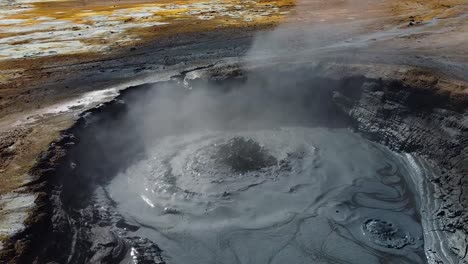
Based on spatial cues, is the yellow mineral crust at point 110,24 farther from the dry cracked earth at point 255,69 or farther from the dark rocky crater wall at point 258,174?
the dark rocky crater wall at point 258,174

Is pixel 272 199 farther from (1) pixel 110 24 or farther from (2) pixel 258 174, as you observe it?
(1) pixel 110 24

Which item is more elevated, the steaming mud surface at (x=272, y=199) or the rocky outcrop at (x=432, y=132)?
the rocky outcrop at (x=432, y=132)

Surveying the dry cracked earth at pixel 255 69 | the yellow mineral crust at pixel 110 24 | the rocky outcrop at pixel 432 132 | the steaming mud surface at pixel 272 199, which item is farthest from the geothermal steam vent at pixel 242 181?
the yellow mineral crust at pixel 110 24

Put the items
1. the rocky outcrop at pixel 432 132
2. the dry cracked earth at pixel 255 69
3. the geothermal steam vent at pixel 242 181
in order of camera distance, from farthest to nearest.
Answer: the dry cracked earth at pixel 255 69 → the rocky outcrop at pixel 432 132 → the geothermal steam vent at pixel 242 181

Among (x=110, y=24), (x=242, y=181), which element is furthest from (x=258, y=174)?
(x=110, y=24)

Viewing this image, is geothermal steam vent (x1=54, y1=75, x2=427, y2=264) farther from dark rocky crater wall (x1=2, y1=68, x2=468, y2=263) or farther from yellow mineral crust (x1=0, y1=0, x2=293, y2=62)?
yellow mineral crust (x1=0, y1=0, x2=293, y2=62)

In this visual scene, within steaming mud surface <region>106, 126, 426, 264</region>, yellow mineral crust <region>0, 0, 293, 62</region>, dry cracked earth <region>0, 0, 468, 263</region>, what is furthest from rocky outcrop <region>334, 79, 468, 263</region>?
yellow mineral crust <region>0, 0, 293, 62</region>

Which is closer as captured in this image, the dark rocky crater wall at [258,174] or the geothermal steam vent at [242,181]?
the dark rocky crater wall at [258,174]

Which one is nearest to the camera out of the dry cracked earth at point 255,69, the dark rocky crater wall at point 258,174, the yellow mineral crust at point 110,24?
the dark rocky crater wall at point 258,174
